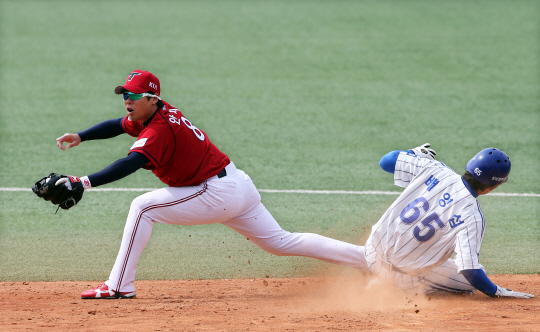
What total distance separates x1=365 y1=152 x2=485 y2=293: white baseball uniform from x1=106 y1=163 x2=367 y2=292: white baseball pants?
11.6 inches

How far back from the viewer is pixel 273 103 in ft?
36.9

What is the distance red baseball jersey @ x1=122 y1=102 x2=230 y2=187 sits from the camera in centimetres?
442

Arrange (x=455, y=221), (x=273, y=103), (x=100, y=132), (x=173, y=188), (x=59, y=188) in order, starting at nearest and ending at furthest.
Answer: (x=59, y=188)
(x=455, y=221)
(x=173, y=188)
(x=100, y=132)
(x=273, y=103)

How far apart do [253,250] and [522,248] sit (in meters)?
2.53

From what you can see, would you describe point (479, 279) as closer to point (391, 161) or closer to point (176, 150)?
point (391, 161)

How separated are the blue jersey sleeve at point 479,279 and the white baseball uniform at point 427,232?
0.15ft

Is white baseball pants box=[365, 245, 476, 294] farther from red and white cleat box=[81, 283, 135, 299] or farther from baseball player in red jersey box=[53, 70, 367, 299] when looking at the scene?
red and white cleat box=[81, 283, 135, 299]

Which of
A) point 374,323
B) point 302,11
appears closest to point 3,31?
point 302,11

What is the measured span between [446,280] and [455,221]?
61cm

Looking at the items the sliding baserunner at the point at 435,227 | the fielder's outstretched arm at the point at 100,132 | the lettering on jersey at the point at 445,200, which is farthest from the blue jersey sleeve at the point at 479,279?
the fielder's outstretched arm at the point at 100,132

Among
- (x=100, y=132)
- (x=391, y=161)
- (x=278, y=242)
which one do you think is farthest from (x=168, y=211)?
(x=391, y=161)

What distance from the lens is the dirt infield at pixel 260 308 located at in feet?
13.5

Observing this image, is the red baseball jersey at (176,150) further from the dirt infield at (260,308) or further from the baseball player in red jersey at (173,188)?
the dirt infield at (260,308)

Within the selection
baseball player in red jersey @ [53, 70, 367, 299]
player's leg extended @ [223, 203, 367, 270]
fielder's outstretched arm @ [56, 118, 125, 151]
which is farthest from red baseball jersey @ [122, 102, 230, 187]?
fielder's outstretched arm @ [56, 118, 125, 151]
